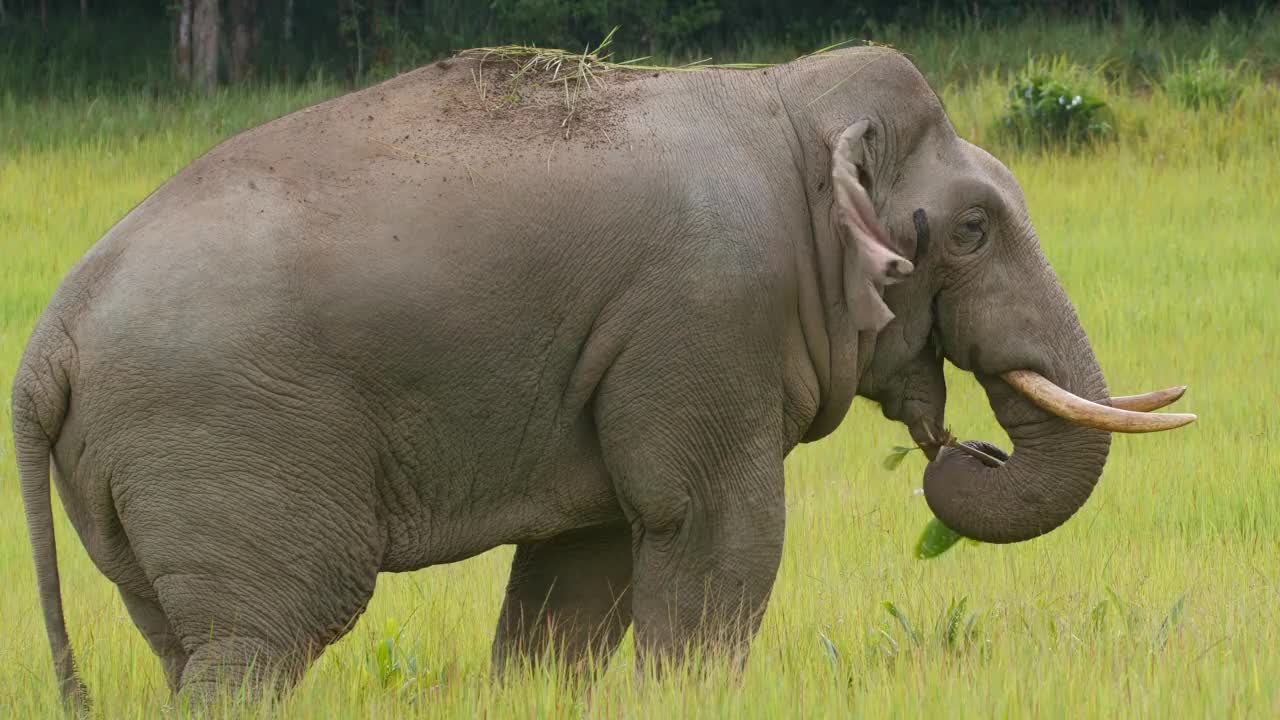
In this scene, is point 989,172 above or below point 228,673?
above

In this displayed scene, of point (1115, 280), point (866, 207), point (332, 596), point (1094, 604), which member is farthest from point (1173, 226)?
point (332, 596)

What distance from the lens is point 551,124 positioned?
500 cm

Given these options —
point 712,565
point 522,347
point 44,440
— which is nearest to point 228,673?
point 44,440

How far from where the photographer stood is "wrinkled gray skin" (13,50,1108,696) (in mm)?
4438

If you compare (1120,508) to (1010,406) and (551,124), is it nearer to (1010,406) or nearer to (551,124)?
(1010,406)

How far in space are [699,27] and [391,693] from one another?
2274cm

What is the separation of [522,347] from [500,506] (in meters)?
0.41

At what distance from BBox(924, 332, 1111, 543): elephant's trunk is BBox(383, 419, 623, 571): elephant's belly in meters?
1.07

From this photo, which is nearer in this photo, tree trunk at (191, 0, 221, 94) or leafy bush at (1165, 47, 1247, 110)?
leafy bush at (1165, 47, 1247, 110)

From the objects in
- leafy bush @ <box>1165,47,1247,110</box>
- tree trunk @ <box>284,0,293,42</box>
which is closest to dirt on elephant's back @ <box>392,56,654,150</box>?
leafy bush @ <box>1165,47,1247,110</box>

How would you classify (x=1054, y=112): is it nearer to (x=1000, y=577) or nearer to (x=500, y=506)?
(x=1000, y=577)

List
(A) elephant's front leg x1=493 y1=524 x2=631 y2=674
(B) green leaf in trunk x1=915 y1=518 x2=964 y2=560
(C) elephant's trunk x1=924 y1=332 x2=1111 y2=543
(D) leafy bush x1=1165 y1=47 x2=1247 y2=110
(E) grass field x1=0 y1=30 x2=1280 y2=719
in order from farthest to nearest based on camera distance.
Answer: (D) leafy bush x1=1165 y1=47 x2=1247 y2=110
(B) green leaf in trunk x1=915 y1=518 x2=964 y2=560
(A) elephant's front leg x1=493 y1=524 x2=631 y2=674
(C) elephant's trunk x1=924 y1=332 x2=1111 y2=543
(E) grass field x1=0 y1=30 x2=1280 y2=719

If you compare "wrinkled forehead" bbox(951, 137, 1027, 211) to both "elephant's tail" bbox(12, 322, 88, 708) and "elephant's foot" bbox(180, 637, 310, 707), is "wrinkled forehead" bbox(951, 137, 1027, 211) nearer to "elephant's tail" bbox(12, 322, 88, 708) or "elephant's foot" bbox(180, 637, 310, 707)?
"elephant's foot" bbox(180, 637, 310, 707)

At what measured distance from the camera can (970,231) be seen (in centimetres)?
528
